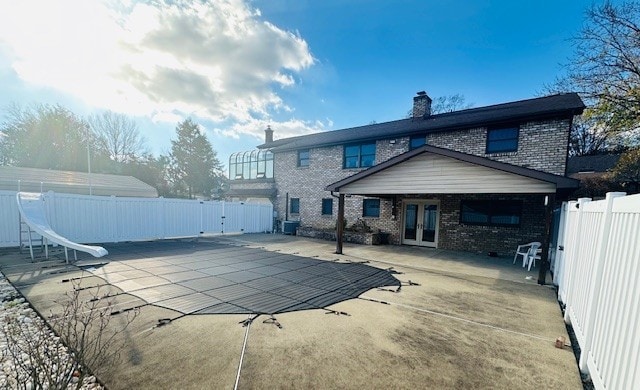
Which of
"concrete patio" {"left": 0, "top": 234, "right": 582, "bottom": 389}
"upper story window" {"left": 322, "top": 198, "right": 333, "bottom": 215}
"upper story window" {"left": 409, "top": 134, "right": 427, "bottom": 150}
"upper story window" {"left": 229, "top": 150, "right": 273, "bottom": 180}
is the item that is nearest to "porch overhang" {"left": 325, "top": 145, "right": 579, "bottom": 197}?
"concrete patio" {"left": 0, "top": 234, "right": 582, "bottom": 389}

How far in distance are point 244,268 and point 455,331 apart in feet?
16.9

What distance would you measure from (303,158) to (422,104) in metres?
7.75

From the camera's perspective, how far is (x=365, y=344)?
319 cm

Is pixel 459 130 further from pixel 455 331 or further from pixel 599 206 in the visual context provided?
pixel 455 331

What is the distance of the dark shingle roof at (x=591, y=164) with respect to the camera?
17641mm

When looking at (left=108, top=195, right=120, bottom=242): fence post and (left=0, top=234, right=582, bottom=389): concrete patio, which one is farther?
(left=108, top=195, right=120, bottom=242): fence post

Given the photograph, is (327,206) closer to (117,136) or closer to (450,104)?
(450,104)

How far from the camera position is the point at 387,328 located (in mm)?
3635

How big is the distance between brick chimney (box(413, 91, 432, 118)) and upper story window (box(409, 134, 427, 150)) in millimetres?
2406

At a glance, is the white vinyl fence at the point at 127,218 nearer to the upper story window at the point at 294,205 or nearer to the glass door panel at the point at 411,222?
the upper story window at the point at 294,205

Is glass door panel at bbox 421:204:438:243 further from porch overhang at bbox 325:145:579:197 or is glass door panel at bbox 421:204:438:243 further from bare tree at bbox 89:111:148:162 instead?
bare tree at bbox 89:111:148:162

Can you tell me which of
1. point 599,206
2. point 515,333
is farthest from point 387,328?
point 599,206

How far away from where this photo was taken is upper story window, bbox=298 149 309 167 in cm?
1596

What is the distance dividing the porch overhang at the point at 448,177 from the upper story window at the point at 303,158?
6.75 metres
